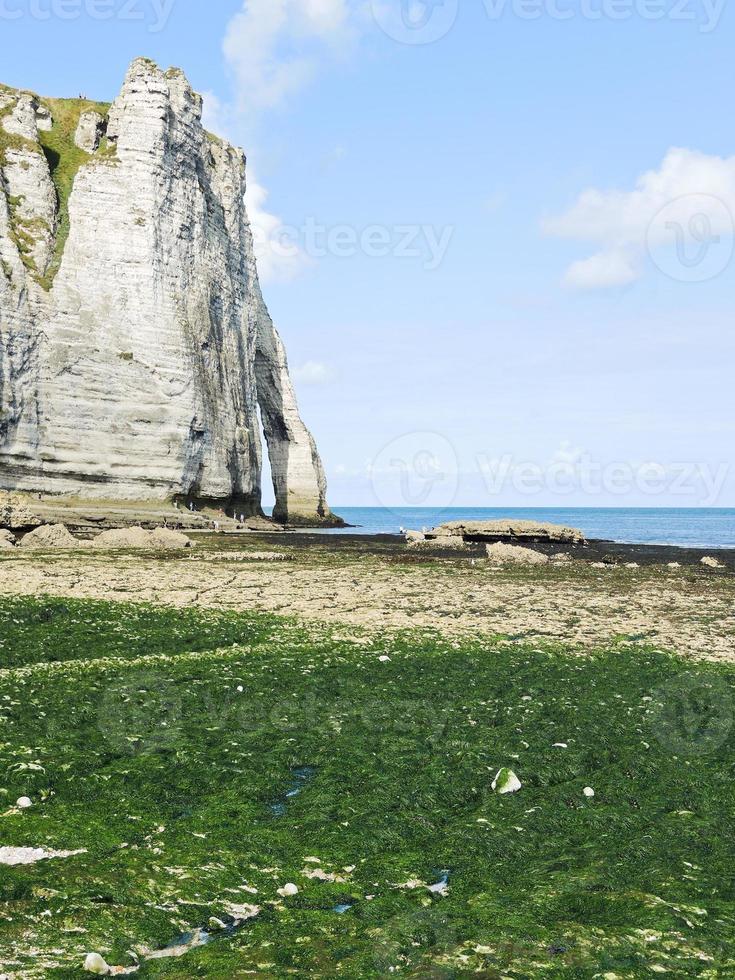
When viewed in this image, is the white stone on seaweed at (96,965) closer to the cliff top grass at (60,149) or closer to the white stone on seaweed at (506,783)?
the white stone on seaweed at (506,783)

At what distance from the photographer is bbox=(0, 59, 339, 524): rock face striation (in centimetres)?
6350

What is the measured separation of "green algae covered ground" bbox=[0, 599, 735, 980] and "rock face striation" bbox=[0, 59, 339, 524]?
5350 cm

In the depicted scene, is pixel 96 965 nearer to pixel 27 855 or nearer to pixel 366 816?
pixel 27 855

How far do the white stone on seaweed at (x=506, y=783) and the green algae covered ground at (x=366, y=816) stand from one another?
181 mm

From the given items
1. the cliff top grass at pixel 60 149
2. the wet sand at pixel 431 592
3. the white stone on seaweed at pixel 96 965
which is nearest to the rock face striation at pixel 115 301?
the cliff top grass at pixel 60 149

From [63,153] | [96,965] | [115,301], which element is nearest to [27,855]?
[96,965]

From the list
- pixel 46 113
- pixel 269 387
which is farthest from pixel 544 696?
pixel 269 387

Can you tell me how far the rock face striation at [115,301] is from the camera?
63500mm

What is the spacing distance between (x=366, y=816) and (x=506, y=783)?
188 centimetres

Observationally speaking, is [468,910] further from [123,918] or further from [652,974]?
[123,918]

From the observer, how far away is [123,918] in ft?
19.6

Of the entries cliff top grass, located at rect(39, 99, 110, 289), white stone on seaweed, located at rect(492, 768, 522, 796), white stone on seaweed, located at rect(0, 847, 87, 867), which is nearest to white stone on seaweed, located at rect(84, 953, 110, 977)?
white stone on seaweed, located at rect(0, 847, 87, 867)

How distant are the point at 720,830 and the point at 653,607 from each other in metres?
18.0

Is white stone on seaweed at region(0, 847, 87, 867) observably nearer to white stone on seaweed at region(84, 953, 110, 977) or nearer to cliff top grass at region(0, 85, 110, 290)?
white stone on seaweed at region(84, 953, 110, 977)
